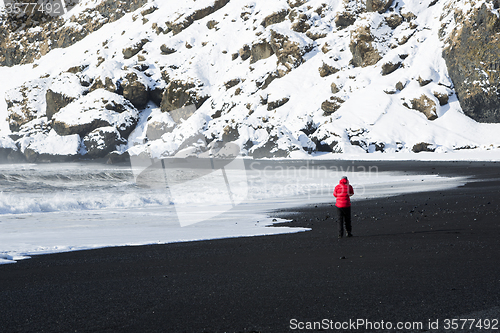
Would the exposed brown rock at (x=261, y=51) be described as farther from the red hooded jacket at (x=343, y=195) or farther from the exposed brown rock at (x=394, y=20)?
the red hooded jacket at (x=343, y=195)

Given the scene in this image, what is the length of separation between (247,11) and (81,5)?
2645 inches

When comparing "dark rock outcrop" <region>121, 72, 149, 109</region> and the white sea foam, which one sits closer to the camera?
the white sea foam

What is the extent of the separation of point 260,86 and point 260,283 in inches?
2620

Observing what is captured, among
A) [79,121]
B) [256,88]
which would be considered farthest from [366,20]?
[79,121]

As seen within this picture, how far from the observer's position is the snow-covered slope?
172 feet

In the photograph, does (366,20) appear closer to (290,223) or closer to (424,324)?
(290,223)

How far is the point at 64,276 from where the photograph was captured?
560cm

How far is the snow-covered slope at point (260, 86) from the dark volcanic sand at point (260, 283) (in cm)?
4335

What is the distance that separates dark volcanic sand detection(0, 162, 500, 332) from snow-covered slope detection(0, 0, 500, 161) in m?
43.3

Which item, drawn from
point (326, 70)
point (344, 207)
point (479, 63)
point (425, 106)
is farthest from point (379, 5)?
point (344, 207)

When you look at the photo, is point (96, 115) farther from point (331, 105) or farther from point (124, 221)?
point (124, 221)

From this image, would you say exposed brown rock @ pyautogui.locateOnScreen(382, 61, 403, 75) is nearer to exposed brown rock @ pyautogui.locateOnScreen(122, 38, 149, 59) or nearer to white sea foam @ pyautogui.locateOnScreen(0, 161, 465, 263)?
white sea foam @ pyautogui.locateOnScreen(0, 161, 465, 263)

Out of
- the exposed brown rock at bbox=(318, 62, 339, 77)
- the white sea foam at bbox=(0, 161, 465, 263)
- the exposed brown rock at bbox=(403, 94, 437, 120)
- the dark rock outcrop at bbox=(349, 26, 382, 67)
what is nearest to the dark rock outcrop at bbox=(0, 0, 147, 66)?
the exposed brown rock at bbox=(318, 62, 339, 77)

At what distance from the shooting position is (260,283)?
5062 millimetres
